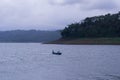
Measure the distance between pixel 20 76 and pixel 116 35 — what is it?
147 meters

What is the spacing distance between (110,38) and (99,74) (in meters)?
139

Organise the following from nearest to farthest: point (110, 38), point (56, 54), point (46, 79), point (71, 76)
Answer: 1. point (46, 79)
2. point (71, 76)
3. point (56, 54)
4. point (110, 38)

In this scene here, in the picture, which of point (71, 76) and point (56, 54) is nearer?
point (71, 76)

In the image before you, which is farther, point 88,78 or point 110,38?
point 110,38

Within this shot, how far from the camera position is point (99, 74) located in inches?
2084

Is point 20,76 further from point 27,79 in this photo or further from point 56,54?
point 56,54

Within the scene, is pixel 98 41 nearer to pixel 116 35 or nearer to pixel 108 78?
pixel 116 35

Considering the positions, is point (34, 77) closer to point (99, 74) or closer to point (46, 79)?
point (46, 79)

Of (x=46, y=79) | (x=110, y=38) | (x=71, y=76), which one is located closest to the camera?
(x=46, y=79)

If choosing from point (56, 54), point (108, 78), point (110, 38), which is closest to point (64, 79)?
point (108, 78)

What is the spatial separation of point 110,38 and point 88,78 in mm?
143138

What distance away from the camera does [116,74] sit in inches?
2072

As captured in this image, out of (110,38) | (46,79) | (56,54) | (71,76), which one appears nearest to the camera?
(46,79)

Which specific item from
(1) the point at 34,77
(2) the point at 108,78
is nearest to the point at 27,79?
(1) the point at 34,77
